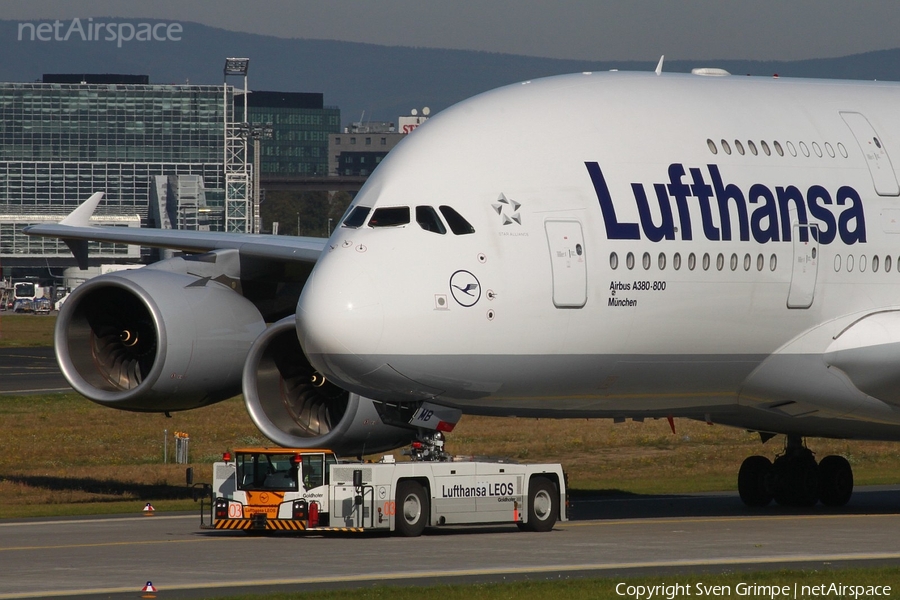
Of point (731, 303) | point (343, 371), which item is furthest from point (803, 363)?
point (343, 371)

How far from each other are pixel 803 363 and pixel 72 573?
10.8m

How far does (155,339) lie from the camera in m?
26.0

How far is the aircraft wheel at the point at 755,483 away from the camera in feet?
88.4

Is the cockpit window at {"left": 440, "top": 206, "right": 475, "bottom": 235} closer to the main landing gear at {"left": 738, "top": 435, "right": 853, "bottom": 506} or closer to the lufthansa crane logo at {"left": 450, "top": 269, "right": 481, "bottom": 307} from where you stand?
the lufthansa crane logo at {"left": 450, "top": 269, "right": 481, "bottom": 307}

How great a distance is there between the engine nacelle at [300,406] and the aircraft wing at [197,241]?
1343 mm

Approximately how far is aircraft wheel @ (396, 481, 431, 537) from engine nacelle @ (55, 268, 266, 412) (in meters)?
6.06

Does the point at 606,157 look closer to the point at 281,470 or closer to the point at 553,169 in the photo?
the point at 553,169

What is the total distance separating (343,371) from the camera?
62.9 ft

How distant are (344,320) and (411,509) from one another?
9.72 feet

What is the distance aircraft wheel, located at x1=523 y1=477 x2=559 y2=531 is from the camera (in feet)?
68.8

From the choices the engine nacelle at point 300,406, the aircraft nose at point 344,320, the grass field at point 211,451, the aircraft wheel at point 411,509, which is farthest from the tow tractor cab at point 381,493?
the grass field at point 211,451

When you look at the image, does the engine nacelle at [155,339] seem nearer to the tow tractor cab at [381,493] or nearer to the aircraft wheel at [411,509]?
the tow tractor cab at [381,493]

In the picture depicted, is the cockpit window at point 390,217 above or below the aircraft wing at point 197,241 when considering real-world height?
below

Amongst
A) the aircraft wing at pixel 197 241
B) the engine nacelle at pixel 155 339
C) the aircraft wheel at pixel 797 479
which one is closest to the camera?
the engine nacelle at pixel 155 339
